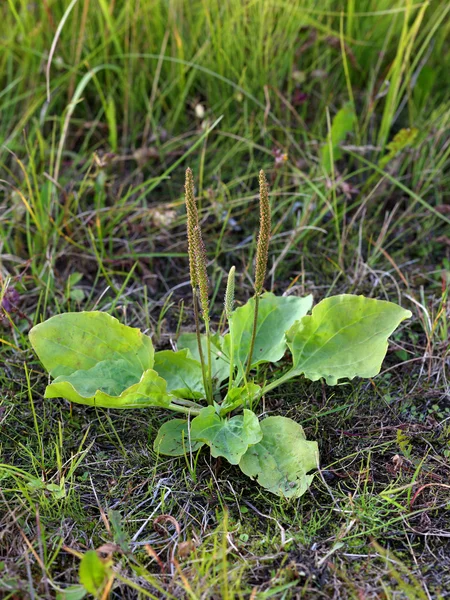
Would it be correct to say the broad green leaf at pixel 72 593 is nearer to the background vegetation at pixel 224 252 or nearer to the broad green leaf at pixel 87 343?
the background vegetation at pixel 224 252

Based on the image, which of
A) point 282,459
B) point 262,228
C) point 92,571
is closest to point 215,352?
point 282,459

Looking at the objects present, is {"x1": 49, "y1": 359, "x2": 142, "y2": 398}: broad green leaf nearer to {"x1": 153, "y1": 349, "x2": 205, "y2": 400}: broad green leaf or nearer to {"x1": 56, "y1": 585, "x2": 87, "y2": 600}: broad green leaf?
{"x1": 153, "y1": 349, "x2": 205, "y2": 400}: broad green leaf

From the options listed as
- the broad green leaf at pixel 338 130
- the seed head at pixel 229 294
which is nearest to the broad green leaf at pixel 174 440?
the seed head at pixel 229 294

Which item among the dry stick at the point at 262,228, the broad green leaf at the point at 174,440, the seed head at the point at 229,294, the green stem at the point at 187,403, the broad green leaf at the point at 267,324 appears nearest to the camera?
the dry stick at the point at 262,228

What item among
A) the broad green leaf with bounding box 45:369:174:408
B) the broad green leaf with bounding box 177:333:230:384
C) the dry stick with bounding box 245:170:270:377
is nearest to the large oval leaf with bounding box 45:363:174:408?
the broad green leaf with bounding box 45:369:174:408

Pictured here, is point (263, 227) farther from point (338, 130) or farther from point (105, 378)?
point (338, 130)

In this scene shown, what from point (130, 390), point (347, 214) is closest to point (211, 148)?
point (347, 214)
